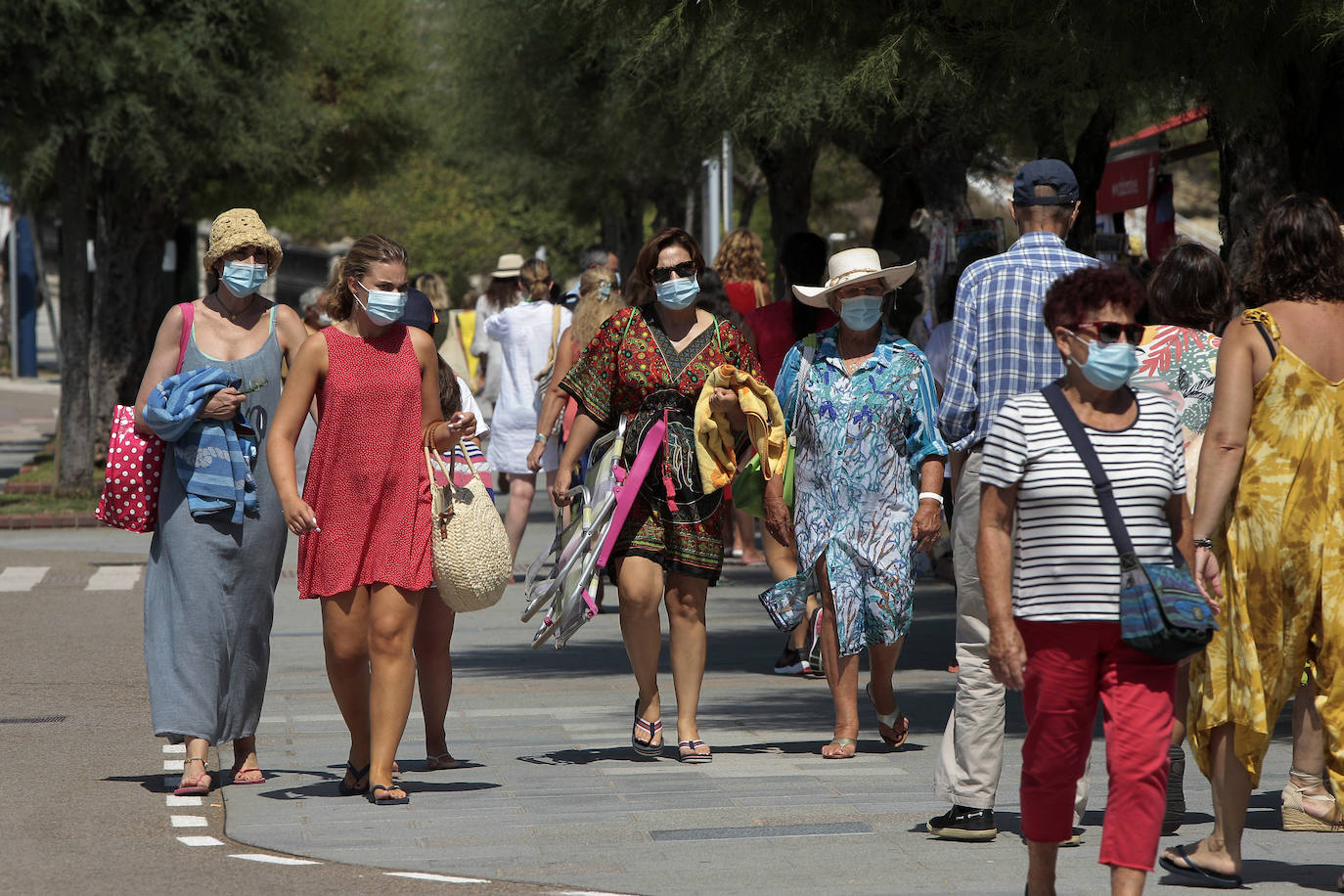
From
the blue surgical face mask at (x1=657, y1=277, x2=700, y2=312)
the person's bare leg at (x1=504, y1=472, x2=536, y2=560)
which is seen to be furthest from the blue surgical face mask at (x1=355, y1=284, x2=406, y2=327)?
the person's bare leg at (x1=504, y1=472, x2=536, y2=560)

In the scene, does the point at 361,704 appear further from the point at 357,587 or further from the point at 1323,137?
the point at 1323,137

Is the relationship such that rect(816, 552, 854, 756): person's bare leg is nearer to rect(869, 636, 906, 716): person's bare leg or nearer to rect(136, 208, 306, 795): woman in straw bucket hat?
rect(869, 636, 906, 716): person's bare leg

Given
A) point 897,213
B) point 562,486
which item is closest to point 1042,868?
point 562,486

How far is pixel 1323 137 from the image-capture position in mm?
9406

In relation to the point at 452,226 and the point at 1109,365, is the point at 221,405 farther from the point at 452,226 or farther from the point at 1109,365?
the point at 452,226

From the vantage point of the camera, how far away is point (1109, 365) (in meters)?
4.65

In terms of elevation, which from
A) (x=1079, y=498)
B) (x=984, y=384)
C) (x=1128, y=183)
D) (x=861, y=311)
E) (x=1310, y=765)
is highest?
(x=1128, y=183)

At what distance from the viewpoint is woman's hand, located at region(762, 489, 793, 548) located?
7586 mm

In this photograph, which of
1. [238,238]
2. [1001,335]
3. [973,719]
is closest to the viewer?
[973,719]

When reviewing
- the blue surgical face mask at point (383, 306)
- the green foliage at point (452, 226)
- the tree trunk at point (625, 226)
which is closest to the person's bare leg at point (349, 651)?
the blue surgical face mask at point (383, 306)

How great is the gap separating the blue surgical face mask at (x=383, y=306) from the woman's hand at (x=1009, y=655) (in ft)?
8.55

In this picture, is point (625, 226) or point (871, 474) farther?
point (625, 226)

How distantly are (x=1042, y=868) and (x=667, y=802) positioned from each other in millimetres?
2120

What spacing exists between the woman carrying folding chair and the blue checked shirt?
1.41 meters
